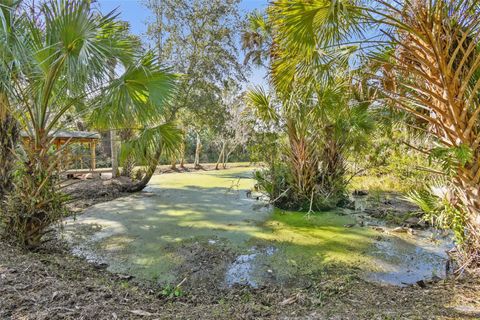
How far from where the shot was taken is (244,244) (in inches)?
154

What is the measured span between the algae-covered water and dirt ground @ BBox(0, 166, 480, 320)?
215 mm

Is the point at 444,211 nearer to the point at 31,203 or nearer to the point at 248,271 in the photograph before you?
the point at 248,271

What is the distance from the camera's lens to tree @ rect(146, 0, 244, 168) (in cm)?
885

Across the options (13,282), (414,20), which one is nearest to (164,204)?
(13,282)

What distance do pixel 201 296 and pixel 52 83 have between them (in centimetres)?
259

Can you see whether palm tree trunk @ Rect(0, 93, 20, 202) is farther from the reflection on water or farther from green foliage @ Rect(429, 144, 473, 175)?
green foliage @ Rect(429, 144, 473, 175)

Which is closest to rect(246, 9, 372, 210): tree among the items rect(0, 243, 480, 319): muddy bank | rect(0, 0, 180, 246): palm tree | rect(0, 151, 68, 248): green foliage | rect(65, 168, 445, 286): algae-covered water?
rect(65, 168, 445, 286): algae-covered water

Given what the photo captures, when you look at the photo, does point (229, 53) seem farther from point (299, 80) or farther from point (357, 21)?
point (357, 21)

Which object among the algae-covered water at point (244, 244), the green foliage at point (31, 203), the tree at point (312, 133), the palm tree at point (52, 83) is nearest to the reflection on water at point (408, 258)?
the algae-covered water at point (244, 244)

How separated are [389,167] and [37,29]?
806 cm

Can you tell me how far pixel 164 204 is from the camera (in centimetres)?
660

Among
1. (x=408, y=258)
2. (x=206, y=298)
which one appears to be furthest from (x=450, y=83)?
(x=206, y=298)

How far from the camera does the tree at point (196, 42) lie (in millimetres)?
8852

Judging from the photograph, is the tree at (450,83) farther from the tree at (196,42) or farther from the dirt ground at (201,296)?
the tree at (196,42)
